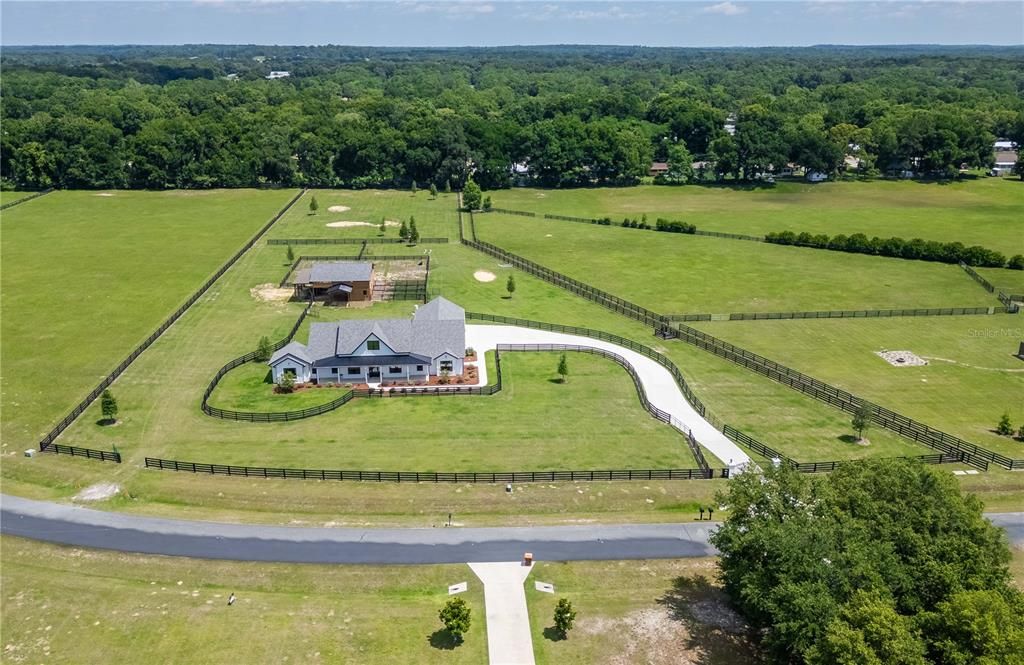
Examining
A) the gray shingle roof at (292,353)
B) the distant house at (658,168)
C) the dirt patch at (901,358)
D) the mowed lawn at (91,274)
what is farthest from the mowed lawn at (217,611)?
the distant house at (658,168)

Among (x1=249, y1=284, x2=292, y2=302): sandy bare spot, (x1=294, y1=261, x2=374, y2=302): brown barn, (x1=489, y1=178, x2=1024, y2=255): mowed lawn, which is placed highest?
(x1=489, y1=178, x2=1024, y2=255): mowed lawn

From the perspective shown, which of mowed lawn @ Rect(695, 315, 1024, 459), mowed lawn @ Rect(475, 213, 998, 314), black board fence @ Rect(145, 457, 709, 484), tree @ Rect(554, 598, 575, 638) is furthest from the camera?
mowed lawn @ Rect(475, 213, 998, 314)

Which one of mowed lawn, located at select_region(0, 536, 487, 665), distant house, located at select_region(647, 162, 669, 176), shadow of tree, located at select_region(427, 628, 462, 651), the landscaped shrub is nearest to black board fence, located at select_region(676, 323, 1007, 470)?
mowed lawn, located at select_region(0, 536, 487, 665)

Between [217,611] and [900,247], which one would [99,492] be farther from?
[900,247]

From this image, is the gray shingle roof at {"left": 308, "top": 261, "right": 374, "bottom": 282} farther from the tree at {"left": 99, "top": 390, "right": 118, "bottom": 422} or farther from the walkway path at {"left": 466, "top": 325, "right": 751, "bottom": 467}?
the tree at {"left": 99, "top": 390, "right": 118, "bottom": 422}

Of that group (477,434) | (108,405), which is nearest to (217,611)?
(477,434)

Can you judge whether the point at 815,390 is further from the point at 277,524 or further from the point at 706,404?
the point at 277,524

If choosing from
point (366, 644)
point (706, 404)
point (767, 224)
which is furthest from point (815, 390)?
point (767, 224)
